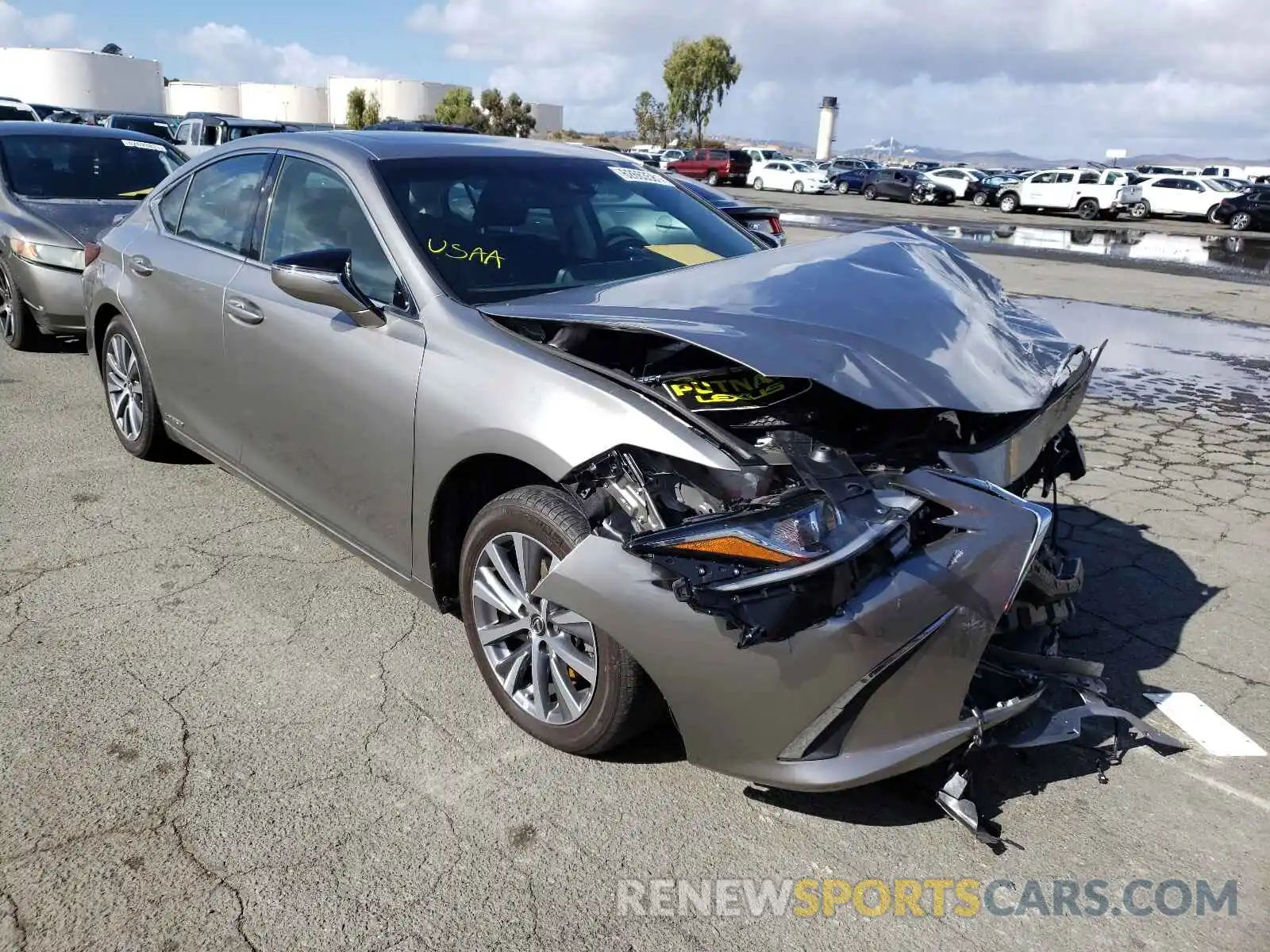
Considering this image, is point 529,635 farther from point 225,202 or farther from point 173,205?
point 173,205

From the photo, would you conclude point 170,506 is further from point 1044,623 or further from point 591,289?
point 1044,623

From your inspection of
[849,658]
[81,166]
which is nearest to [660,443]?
[849,658]

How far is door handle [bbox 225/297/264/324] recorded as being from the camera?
12.8 ft

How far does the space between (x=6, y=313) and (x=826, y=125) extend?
93.9m

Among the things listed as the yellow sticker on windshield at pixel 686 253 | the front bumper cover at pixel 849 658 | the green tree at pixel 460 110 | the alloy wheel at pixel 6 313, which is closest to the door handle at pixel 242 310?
the yellow sticker on windshield at pixel 686 253

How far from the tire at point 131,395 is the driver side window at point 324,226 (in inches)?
54.6

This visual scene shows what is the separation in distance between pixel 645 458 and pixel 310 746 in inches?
53.5

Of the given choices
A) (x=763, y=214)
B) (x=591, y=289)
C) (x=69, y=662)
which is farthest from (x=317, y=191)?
(x=763, y=214)

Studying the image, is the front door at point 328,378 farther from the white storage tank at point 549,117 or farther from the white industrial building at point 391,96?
the white storage tank at point 549,117

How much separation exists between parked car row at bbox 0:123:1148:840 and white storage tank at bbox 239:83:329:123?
96.4 meters

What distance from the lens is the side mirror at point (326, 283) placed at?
326 centimetres

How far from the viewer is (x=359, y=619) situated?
12.3 feet

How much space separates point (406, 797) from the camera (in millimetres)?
2770

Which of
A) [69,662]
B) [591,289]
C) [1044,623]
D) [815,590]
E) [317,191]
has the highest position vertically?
[317,191]
